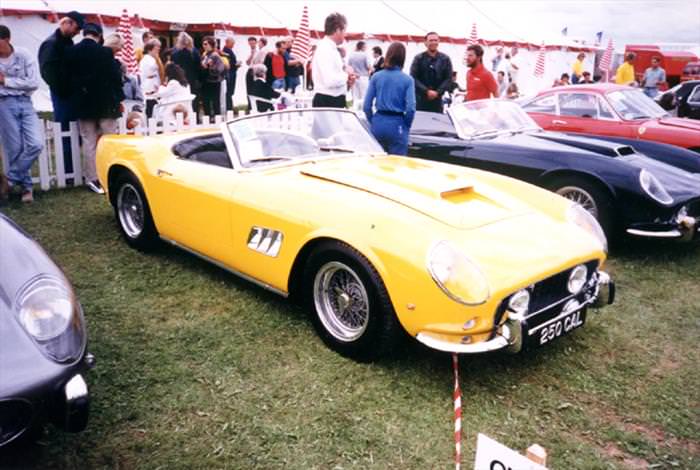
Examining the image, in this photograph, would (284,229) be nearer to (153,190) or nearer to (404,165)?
(404,165)

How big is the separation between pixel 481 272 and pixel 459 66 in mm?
21433

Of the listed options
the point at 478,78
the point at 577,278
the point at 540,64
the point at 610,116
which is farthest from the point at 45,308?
the point at 540,64

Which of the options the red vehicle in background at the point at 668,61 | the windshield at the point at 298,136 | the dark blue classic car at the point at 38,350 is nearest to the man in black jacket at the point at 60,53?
the windshield at the point at 298,136

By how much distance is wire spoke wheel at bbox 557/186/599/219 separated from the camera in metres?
5.38

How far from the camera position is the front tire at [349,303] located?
10.4ft

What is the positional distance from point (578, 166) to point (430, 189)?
237 centimetres

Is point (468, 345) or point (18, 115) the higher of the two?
point (18, 115)

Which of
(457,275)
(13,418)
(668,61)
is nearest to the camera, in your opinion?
(13,418)

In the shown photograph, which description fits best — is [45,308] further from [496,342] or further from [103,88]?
[103,88]

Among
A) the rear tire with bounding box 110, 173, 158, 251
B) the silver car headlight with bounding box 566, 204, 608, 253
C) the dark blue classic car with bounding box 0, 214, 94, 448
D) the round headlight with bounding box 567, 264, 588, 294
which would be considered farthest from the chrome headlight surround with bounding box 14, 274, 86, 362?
the silver car headlight with bounding box 566, 204, 608, 253

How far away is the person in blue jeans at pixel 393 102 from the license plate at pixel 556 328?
3.13 meters

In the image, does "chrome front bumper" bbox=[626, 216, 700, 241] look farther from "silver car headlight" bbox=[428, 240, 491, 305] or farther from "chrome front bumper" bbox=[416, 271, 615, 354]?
"silver car headlight" bbox=[428, 240, 491, 305]

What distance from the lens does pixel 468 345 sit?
298cm

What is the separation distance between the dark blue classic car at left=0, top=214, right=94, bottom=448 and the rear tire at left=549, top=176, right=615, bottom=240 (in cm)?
428
